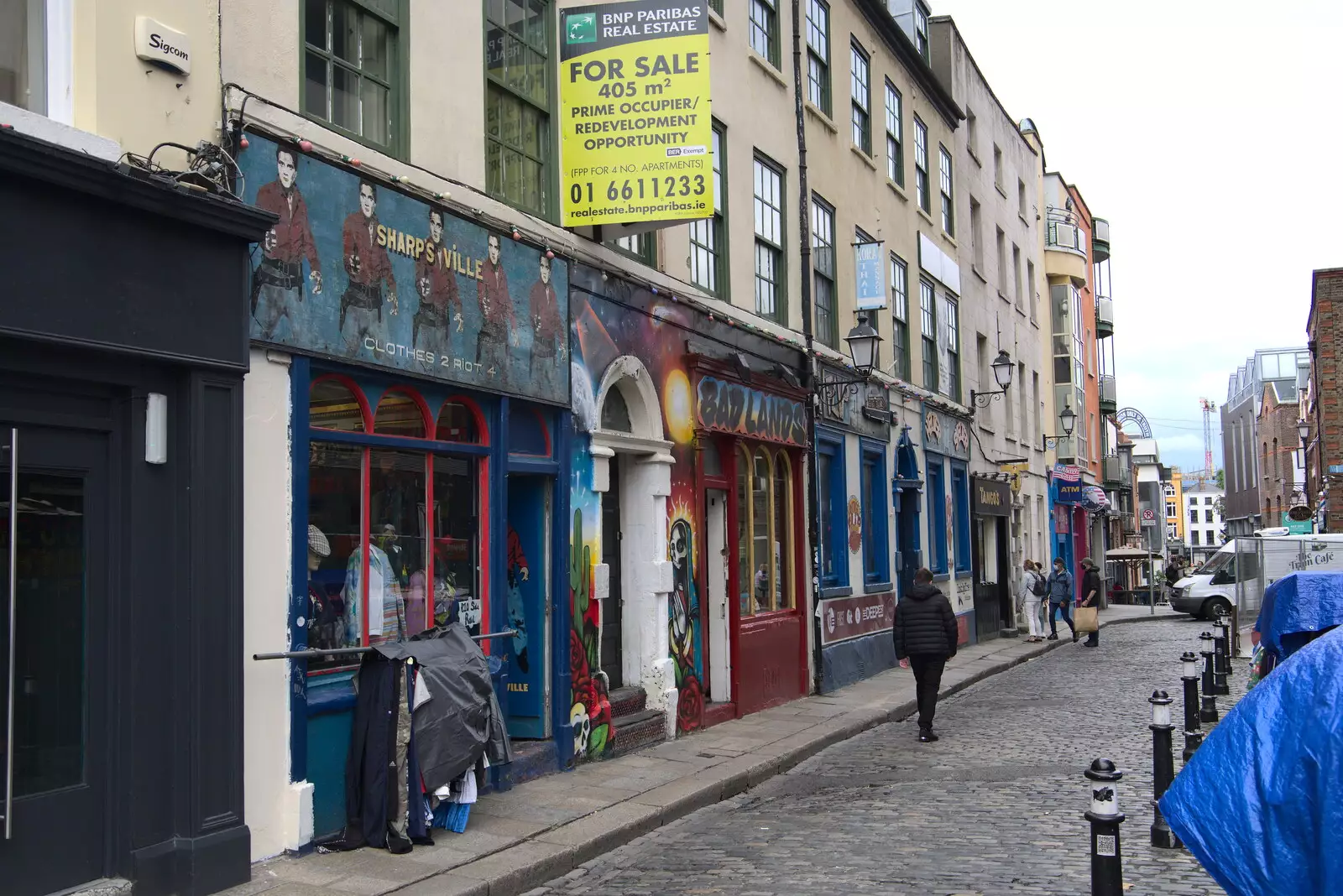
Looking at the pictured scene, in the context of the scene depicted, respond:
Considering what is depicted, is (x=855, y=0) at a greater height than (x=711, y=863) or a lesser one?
greater

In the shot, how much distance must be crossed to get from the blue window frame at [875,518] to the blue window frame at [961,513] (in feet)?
14.9

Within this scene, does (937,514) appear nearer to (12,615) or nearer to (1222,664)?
(1222,664)

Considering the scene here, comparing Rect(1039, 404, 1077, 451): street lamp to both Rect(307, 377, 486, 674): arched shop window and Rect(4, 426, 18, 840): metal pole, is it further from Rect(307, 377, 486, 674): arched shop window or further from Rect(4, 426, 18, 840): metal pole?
Rect(4, 426, 18, 840): metal pole

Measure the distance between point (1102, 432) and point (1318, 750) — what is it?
48.2 metres

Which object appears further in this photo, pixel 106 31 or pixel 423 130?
pixel 423 130

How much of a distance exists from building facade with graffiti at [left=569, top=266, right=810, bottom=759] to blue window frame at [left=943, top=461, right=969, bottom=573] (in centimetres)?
900

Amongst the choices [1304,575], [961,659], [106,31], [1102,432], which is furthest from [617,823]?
[1102,432]

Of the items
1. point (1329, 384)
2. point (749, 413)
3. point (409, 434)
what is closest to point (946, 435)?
point (749, 413)

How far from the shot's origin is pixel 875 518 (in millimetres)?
19828

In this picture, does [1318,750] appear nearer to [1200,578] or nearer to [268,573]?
[268,573]

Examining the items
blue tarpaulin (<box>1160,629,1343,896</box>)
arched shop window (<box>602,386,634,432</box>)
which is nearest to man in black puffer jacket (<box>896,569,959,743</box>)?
arched shop window (<box>602,386,634,432</box>)

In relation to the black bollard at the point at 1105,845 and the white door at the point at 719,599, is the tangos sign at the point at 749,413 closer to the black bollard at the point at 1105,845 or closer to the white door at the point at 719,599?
the white door at the point at 719,599

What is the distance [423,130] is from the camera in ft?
29.6

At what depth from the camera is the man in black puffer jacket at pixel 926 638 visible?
41.9 feet
